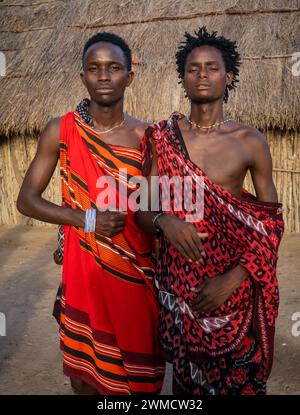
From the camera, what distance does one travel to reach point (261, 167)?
76.1 inches

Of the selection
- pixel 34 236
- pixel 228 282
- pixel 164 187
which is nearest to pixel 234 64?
pixel 164 187

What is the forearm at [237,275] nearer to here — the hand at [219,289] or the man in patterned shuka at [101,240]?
the hand at [219,289]

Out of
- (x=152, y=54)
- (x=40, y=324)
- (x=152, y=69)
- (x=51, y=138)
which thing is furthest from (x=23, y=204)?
(x=152, y=54)

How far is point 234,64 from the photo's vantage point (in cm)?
207

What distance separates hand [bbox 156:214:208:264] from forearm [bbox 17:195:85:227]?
1.34ft

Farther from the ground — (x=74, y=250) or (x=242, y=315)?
(x=74, y=250)

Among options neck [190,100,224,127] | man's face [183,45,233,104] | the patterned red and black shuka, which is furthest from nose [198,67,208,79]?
the patterned red and black shuka

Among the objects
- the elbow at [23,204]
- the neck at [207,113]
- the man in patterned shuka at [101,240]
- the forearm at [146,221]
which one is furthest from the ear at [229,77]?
the elbow at [23,204]

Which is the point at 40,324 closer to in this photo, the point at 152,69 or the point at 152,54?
the point at 152,69

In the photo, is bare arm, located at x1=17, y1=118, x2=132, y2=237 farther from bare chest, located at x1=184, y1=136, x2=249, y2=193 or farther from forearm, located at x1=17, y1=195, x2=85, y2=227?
bare chest, located at x1=184, y1=136, x2=249, y2=193

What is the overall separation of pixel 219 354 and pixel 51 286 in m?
3.43

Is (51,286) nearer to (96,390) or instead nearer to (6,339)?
(6,339)

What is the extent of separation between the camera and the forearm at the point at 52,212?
1979mm

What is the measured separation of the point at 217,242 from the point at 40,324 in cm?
265
